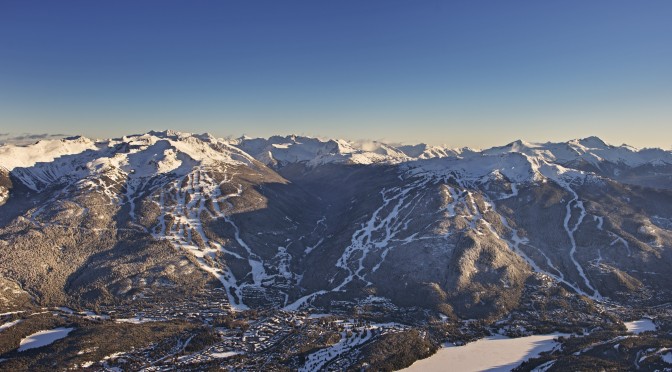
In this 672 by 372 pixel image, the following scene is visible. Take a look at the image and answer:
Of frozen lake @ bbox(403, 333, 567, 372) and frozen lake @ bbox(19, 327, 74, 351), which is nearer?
frozen lake @ bbox(403, 333, 567, 372)

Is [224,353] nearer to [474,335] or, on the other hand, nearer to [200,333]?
[200,333]

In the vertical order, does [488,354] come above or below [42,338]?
below

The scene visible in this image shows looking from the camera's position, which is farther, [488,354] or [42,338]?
[42,338]

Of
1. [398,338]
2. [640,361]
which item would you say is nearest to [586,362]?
[640,361]

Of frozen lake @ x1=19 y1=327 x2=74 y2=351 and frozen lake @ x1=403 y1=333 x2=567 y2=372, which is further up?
frozen lake @ x1=19 y1=327 x2=74 y2=351
